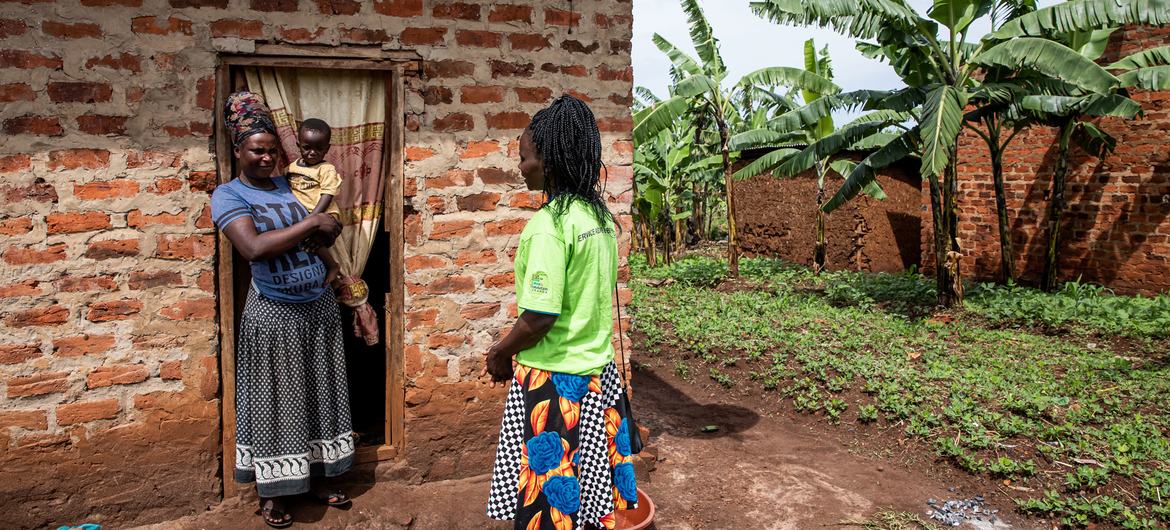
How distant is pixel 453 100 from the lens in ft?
11.8

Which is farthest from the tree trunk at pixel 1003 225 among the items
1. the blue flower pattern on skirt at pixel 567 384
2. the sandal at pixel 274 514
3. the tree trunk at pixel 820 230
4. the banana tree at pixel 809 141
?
the sandal at pixel 274 514

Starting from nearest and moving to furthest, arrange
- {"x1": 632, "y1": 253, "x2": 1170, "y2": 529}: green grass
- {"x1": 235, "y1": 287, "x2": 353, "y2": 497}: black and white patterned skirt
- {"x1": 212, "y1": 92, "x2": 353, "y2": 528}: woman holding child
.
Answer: {"x1": 212, "y1": 92, "x2": 353, "y2": 528}: woman holding child
{"x1": 235, "y1": 287, "x2": 353, "y2": 497}: black and white patterned skirt
{"x1": 632, "y1": 253, "x2": 1170, "y2": 529}: green grass

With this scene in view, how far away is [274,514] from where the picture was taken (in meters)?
3.32

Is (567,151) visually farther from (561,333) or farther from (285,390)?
(285,390)

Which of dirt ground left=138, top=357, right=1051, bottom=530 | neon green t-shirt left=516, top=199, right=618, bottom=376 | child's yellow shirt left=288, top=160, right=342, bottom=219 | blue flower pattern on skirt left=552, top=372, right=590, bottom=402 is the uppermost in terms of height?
child's yellow shirt left=288, top=160, right=342, bottom=219

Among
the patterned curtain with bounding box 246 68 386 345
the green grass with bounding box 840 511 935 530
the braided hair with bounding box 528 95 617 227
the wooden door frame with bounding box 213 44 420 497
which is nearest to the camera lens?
the braided hair with bounding box 528 95 617 227

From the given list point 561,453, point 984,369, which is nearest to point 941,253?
point 984,369

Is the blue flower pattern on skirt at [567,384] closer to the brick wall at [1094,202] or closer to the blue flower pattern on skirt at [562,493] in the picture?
the blue flower pattern on skirt at [562,493]

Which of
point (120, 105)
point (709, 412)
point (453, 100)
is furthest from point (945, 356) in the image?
point (120, 105)

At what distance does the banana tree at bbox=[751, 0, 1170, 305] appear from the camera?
697cm

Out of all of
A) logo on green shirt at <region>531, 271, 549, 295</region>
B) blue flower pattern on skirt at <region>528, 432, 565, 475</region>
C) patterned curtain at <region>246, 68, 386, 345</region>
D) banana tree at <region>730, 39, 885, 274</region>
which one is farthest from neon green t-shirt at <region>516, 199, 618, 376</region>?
banana tree at <region>730, 39, 885, 274</region>

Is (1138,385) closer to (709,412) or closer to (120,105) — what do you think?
(709,412)

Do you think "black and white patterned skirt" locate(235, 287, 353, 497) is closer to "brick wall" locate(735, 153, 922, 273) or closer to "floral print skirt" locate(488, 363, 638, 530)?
"floral print skirt" locate(488, 363, 638, 530)

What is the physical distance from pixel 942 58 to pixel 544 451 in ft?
24.0
